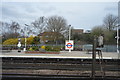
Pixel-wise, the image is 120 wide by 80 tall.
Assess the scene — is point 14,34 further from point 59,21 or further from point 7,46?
point 59,21

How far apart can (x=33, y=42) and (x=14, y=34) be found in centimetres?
882

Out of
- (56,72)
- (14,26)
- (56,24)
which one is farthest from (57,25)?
(56,72)

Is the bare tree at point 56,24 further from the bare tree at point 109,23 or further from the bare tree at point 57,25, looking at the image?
→ the bare tree at point 109,23

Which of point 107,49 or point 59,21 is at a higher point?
point 59,21

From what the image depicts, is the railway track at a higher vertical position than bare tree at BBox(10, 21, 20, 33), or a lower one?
lower

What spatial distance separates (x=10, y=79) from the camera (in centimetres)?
587

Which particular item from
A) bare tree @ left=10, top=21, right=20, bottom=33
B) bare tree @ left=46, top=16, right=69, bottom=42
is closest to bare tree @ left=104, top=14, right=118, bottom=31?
bare tree @ left=46, top=16, right=69, bottom=42

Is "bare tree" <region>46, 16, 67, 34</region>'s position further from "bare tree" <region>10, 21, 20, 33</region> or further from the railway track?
the railway track

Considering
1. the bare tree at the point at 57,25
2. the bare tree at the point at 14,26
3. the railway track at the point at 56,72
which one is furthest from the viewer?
the bare tree at the point at 57,25

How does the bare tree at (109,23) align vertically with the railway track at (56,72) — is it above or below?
above

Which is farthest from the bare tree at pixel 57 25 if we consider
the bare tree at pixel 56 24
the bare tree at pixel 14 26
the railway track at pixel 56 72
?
the railway track at pixel 56 72

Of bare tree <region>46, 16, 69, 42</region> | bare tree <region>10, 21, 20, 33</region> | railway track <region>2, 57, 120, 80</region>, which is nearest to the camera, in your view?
railway track <region>2, 57, 120, 80</region>

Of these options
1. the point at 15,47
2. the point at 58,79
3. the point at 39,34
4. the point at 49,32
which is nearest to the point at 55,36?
the point at 49,32

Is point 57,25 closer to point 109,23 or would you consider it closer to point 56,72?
point 109,23
